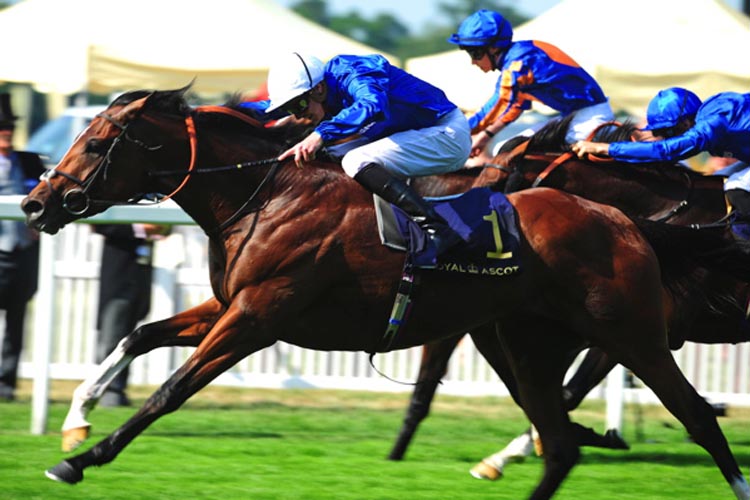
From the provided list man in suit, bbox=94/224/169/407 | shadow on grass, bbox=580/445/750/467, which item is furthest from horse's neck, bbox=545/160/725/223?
man in suit, bbox=94/224/169/407

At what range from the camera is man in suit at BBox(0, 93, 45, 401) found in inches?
342

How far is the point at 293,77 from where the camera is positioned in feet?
18.2

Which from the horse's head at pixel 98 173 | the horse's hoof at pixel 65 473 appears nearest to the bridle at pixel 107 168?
the horse's head at pixel 98 173

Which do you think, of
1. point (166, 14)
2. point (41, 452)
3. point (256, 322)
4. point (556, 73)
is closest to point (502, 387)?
point (556, 73)

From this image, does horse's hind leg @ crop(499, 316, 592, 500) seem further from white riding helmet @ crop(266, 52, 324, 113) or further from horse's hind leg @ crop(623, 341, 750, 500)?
white riding helmet @ crop(266, 52, 324, 113)

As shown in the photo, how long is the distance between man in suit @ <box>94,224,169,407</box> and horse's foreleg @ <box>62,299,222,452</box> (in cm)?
277

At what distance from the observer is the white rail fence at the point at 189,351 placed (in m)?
9.23

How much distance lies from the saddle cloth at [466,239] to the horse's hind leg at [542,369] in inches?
16.4

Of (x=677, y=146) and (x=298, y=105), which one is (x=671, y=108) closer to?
(x=677, y=146)

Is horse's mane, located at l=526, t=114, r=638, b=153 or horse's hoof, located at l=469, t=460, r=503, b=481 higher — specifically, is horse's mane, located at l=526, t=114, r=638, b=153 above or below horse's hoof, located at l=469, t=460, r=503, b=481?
above

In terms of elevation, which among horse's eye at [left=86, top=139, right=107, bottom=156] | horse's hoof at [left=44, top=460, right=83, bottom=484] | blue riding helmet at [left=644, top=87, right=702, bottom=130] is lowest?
horse's hoof at [left=44, top=460, right=83, bottom=484]

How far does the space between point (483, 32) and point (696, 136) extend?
1.39 m

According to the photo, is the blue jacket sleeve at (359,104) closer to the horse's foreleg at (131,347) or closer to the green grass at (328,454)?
the horse's foreleg at (131,347)

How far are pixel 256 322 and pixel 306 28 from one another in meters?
8.96
